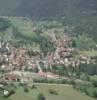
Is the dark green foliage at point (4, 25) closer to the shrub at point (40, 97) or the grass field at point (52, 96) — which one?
the grass field at point (52, 96)

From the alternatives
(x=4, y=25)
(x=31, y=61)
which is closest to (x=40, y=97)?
(x=31, y=61)

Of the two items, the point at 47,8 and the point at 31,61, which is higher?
the point at 47,8

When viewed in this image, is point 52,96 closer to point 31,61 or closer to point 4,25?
point 31,61

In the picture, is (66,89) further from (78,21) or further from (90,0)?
(90,0)

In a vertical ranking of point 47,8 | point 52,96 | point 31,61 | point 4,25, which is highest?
point 47,8

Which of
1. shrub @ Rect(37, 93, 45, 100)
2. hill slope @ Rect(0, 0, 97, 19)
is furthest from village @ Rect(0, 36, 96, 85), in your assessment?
hill slope @ Rect(0, 0, 97, 19)

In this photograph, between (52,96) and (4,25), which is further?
(4,25)

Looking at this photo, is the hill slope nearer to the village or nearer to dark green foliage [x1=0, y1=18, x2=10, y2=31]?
dark green foliage [x1=0, y1=18, x2=10, y2=31]

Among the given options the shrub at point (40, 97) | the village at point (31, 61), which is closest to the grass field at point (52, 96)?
the shrub at point (40, 97)
